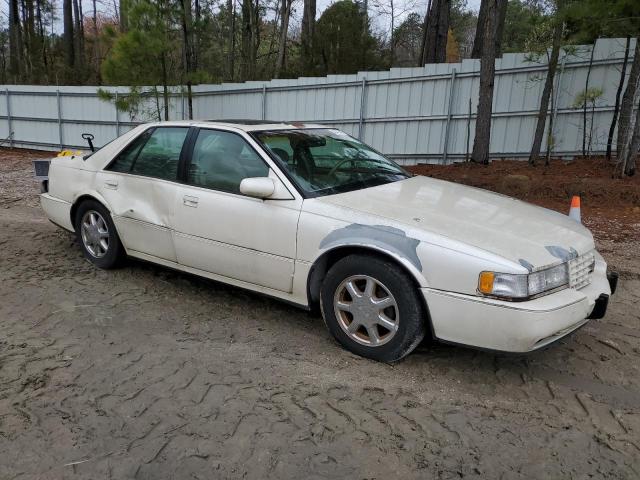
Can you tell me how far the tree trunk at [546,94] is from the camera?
31.5 ft

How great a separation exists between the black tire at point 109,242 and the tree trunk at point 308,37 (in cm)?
1507

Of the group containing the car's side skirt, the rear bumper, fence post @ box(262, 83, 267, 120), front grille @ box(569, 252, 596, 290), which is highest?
fence post @ box(262, 83, 267, 120)

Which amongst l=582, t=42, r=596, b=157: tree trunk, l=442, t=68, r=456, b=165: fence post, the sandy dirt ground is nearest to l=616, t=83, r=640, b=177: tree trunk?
l=582, t=42, r=596, b=157: tree trunk

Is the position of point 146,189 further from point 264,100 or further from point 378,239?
point 264,100

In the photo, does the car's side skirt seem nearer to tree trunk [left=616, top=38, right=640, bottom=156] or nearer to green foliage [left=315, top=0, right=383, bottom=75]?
tree trunk [left=616, top=38, right=640, bottom=156]

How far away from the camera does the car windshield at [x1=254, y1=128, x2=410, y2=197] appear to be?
12.2 ft

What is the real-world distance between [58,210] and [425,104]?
9.17 meters

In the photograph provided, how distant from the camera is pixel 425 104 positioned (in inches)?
483

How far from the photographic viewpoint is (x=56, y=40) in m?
28.9

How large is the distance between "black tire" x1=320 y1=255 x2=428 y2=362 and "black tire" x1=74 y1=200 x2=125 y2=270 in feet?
7.54

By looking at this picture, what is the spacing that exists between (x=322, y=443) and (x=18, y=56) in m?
29.3

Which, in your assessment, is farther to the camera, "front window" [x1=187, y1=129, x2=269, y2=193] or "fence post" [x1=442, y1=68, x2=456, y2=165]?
"fence post" [x1=442, y1=68, x2=456, y2=165]

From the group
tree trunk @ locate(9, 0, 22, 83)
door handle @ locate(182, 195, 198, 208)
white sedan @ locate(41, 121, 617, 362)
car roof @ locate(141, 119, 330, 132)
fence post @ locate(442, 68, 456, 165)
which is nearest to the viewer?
white sedan @ locate(41, 121, 617, 362)

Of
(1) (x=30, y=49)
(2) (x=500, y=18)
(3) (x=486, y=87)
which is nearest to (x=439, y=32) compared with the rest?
(2) (x=500, y=18)
